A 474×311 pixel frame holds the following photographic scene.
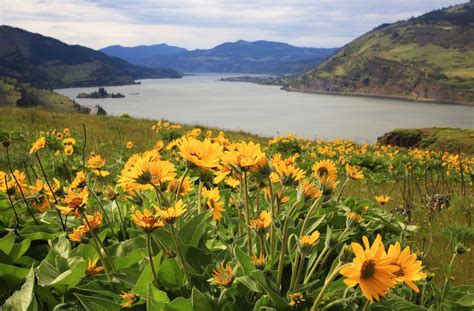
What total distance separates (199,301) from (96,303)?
415 millimetres

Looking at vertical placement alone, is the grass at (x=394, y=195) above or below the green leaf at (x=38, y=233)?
below

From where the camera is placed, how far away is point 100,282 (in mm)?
1870

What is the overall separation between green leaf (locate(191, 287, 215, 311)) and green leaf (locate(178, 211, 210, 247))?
0.39 meters

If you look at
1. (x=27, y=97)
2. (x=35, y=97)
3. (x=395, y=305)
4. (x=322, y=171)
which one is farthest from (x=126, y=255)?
(x=35, y=97)

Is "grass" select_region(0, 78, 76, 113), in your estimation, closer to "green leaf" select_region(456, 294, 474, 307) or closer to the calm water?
the calm water

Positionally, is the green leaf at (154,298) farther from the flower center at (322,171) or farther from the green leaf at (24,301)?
the flower center at (322,171)

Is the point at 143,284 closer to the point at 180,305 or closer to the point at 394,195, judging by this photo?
the point at 180,305

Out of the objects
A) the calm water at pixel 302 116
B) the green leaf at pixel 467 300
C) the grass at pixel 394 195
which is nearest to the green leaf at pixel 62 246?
the grass at pixel 394 195

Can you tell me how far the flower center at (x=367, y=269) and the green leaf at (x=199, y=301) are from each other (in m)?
0.64

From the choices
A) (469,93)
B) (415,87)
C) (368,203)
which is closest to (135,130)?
(368,203)

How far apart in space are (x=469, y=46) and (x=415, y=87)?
2001 inches

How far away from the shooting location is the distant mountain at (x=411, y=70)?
135m

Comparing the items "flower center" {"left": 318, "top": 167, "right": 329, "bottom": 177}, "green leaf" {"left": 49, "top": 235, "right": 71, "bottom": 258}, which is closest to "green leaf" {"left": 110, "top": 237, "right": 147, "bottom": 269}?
Result: "green leaf" {"left": 49, "top": 235, "right": 71, "bottom": 258}

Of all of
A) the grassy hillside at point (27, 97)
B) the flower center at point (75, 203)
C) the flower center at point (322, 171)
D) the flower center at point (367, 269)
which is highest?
the flower center at point (322, 171)
